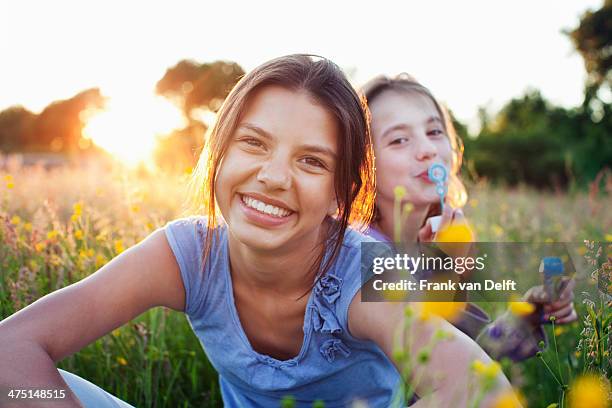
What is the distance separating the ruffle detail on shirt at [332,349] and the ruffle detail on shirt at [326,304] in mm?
29

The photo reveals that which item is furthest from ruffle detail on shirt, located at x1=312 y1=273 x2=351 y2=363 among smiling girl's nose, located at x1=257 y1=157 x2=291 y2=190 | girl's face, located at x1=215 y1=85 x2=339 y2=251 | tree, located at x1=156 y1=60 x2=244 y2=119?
tree, located at x1=156 y1=60 x2=244 y2=119

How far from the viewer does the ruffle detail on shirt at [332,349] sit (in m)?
1.47

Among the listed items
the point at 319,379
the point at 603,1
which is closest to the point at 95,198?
the point at 319,379

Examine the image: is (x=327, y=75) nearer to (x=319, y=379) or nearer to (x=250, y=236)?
(x=250, y=236)

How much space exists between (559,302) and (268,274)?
1.12 m

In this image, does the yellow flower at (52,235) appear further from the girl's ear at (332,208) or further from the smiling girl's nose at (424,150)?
the smiling girl's nose at (424,150)

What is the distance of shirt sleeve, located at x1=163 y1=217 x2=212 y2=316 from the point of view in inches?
62.3

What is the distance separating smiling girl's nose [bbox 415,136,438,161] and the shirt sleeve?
980 millimetres

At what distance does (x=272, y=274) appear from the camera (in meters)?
1.55

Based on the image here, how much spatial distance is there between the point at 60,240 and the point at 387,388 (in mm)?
1294

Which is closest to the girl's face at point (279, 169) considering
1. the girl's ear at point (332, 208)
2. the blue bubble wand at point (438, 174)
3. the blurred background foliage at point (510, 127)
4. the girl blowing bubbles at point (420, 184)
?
the girl's ear at point (332, 208)

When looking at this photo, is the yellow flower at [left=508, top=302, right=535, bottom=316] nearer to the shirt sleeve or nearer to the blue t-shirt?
the blue t-shirt

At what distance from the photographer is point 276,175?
54.6 inches

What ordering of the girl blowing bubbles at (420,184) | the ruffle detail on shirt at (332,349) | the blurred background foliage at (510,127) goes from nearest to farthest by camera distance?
the ruffle detail on shirt at (332,349) < the girl blowing bubbles at (420,184) < the blurred background foliage at (510,127)
